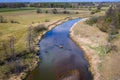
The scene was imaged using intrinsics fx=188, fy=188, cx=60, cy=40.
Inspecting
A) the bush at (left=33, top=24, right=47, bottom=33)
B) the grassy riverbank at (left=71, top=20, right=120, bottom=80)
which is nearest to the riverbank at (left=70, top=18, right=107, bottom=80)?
the grassy riverbank at (left=71, top=20, right=120, bottom=80)

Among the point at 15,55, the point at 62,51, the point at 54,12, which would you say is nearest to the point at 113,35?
the point at 62,51

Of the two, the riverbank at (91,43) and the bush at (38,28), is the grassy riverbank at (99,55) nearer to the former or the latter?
the riverbank at (91,43)

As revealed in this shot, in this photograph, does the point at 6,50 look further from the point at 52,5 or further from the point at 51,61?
the point at 52,5

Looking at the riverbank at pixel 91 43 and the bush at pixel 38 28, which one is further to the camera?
the bush at pixel 38 28

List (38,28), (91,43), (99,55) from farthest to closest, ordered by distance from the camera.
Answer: (38,28) → (91,43) → (99,55)

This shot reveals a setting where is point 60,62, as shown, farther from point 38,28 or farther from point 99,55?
point 38,28

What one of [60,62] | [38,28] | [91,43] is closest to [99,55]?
[60,62]

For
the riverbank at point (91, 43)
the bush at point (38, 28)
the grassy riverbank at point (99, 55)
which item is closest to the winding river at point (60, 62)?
the riverbank at point (91, 43)
